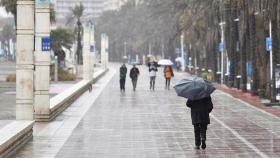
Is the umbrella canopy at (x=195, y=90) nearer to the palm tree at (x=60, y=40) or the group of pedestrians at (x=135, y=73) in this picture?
the group of pedestrians at (x=135, y=73)

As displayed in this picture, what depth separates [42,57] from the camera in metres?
22.8

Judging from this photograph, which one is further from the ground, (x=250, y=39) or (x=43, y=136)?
(x=250, y=39)

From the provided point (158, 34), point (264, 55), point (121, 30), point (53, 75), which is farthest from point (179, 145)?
point (121, 30)

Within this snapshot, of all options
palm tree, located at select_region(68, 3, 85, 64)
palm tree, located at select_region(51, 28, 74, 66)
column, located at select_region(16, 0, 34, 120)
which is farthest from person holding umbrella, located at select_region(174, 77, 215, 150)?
palm tree, located at select_region(68, 3, 85, 64)

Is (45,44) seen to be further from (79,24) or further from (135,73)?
(79,24)

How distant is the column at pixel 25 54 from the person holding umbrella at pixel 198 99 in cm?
446

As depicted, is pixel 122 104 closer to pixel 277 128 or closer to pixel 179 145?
pixel 277 128

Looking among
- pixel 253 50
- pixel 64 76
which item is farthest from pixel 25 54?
pixel 64 76

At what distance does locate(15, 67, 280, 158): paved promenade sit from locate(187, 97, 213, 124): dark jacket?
25.3 inches

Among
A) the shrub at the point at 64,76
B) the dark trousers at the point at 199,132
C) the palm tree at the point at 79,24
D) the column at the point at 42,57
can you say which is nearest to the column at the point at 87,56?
the shrub at the point at 64,76

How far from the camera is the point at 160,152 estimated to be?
15.6 metres

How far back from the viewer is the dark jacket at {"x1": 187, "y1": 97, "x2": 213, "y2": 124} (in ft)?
52.4

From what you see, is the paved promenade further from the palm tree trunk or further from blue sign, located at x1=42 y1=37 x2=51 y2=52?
the palm tree trunk

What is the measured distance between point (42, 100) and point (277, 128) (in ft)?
22.0
